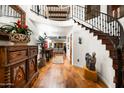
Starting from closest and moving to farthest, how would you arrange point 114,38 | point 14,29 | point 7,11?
1. point 7,11
2. point 14,29
3. point 114,38

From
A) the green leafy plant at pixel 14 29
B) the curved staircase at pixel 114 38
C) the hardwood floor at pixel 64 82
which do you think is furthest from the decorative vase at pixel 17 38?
the curved staircase at pixel 114 38

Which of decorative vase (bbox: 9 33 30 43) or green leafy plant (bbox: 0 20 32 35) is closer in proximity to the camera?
green leafy plant (bbox: 0 20 32 35)

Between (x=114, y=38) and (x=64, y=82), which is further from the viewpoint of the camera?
(x=114, y=38)

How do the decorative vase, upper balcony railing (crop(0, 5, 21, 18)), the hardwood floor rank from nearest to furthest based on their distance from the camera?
1. upper balcony railing (crop(0, 5, 21, 18))
2. the decorative vase
3. the hardwood floor

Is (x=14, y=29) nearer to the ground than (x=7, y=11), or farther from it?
nearer to the ground

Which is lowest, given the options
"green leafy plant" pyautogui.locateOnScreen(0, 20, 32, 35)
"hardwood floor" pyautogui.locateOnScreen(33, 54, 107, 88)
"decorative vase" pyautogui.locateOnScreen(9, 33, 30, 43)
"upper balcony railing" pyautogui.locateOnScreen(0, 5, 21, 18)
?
"hardwood floor" pyautogui.locateOnScreen(33, 54, 107, 88)

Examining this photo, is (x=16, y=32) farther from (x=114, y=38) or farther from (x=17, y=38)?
(x=114, y=38)

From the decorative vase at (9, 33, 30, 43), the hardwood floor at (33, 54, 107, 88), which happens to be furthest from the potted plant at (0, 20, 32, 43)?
the hardwood floor at (33, 54, 107, 88)

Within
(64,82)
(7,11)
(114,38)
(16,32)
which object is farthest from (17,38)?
(114,38)

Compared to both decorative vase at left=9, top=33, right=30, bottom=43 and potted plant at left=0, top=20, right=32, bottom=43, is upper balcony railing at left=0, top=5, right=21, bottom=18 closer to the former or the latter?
potted plant at left=0, top=20, right=32, bottom=43

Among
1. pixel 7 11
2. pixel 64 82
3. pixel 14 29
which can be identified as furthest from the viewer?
pixel 64 82

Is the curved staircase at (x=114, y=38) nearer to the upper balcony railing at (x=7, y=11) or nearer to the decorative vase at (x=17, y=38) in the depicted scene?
the decorative vase at (x=17, y=38)

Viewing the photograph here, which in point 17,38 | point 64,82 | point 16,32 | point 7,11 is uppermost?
point 7,11

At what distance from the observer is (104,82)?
13.2 ft
